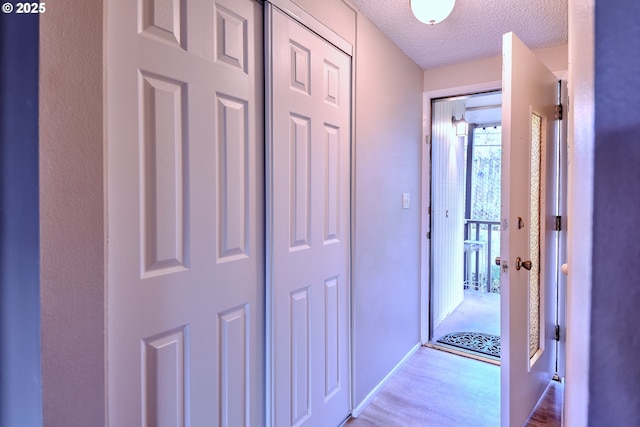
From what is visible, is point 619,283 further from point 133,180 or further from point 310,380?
point 310,380

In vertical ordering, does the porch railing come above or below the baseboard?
above

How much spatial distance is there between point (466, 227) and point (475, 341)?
2.09m

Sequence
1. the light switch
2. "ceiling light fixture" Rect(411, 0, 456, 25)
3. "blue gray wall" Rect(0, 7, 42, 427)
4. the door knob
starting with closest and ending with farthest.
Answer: "blue gray wall" Rect(0, 7, 42, 427)
"ceiling light fixture" Rect(411, 0, 456, 25)
the door knob
the light switch

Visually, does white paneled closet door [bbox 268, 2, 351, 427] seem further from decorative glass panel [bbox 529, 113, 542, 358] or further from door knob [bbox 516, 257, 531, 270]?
decorative glass panel [bbox 529, 113, 542, 358]

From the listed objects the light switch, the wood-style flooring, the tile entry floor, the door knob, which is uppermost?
the light switch

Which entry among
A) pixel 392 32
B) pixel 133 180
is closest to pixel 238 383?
pixel 133 180

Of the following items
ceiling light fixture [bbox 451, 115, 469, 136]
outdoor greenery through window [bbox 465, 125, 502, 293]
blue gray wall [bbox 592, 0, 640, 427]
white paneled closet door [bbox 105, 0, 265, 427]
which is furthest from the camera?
outdoor greenery through window [bbox 465, 125, 502, 293]

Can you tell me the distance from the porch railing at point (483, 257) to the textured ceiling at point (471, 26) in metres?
2.68

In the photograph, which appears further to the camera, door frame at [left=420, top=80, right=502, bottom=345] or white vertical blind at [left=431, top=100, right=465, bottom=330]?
white vertical blind at [left=431, top=100, right=465, bottom=330]

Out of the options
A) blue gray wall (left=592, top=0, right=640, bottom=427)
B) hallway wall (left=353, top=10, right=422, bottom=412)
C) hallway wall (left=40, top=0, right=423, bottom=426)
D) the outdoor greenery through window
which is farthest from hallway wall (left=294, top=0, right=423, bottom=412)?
the outdoor greenery through window

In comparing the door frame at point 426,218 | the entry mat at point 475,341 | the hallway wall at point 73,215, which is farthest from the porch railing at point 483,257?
the hallway wall at point 73,215

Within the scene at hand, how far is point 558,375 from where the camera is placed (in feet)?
7.43

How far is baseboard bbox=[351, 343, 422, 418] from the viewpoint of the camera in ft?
6.19

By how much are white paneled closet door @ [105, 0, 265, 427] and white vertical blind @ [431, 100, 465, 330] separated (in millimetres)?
2009
